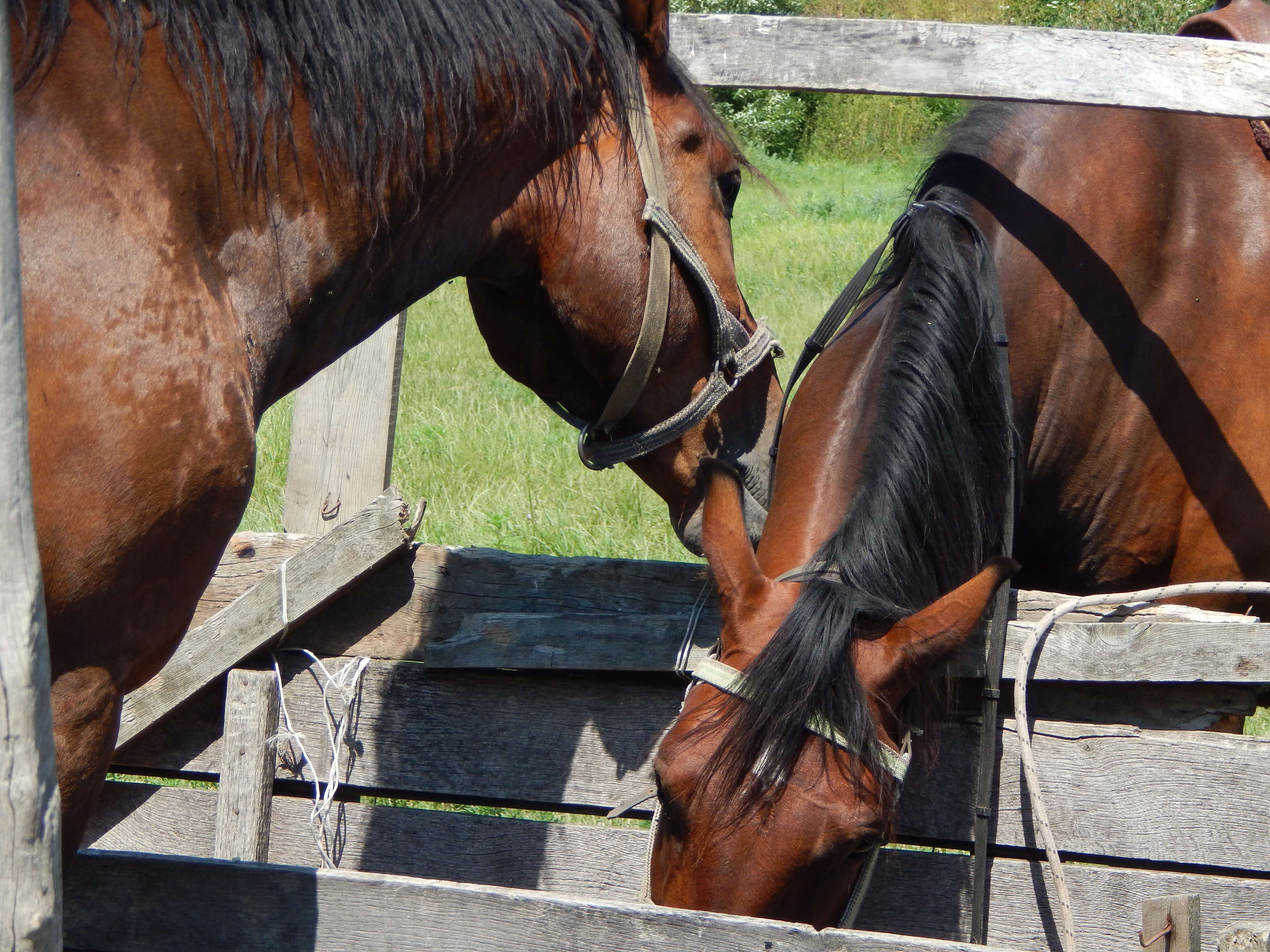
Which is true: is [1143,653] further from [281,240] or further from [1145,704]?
[281,240]

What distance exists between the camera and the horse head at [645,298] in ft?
6.97

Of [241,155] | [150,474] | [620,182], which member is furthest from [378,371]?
[150,474]

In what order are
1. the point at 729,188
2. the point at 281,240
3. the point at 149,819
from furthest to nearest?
the point at 149,819, the point at 729,188, the point at 281,240

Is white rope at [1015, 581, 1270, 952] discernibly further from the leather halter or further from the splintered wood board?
the leather halter

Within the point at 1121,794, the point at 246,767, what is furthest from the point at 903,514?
the point at 246,767

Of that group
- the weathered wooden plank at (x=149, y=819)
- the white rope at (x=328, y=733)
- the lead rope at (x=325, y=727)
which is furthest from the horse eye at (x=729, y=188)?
the weathered wooden plank at (x=149, y=819)

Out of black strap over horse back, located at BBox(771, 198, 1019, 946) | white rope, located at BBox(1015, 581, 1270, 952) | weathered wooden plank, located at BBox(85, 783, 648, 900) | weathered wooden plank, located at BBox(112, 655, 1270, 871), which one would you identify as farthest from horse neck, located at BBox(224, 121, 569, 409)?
white rope, located at BBox(1015, 581, 1270, 952)

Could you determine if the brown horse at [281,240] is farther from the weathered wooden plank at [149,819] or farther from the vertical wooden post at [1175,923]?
the weathered wooden plank at [149,819]

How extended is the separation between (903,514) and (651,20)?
41.3 inches

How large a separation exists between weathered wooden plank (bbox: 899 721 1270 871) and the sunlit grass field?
1280mm

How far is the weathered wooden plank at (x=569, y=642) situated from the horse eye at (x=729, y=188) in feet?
2.87

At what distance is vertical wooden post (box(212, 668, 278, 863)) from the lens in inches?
99.6

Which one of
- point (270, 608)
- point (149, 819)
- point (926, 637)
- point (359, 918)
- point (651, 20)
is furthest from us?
point (149, 819)

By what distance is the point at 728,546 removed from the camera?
6.45 ft
